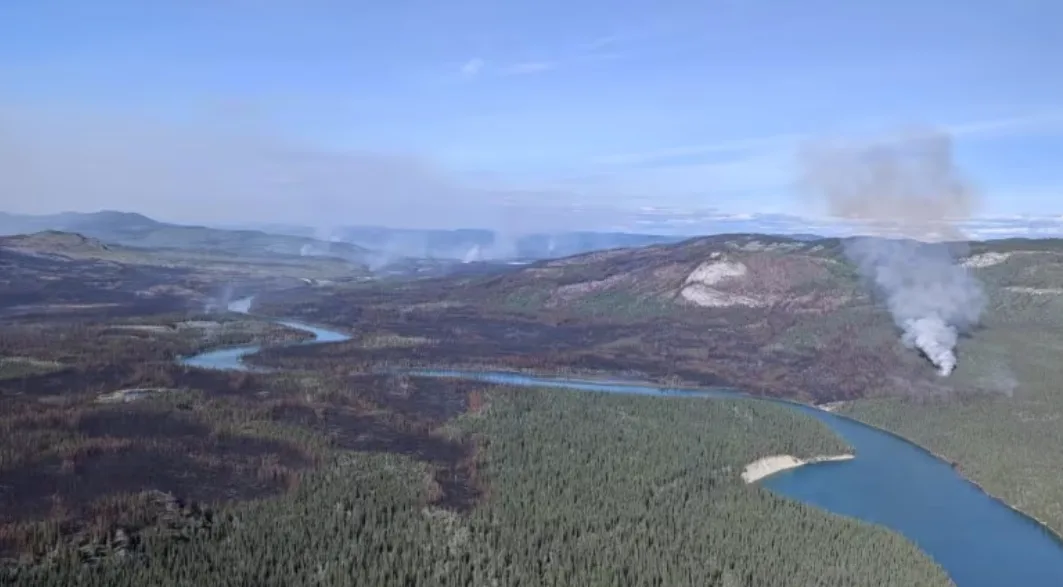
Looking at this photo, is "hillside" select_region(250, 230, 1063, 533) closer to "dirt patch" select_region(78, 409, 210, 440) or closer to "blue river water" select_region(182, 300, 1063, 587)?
"blue river water" select_region(182, 300, 1063, 587)

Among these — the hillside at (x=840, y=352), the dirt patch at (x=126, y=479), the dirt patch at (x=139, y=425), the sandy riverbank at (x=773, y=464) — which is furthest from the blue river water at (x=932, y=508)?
the dirt patch at (x=139, y=425)

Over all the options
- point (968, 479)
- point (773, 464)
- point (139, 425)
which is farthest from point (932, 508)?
point (139, 425)

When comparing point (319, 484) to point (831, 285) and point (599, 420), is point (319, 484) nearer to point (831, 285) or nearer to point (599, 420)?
point (599, 420)

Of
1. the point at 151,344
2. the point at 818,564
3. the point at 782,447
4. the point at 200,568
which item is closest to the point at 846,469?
the point at 782,447

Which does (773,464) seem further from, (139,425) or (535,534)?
(139,425)

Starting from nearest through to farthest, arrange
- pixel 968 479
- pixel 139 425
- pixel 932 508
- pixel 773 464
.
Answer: pixel 932 508 < pixel 139 425 < pixel 968 479 < pixel 773 464
